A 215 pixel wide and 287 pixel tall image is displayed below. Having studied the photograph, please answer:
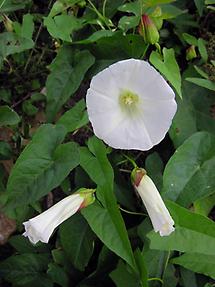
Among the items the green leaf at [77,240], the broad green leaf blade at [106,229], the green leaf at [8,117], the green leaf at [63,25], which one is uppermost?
the green leaf at [63,25]

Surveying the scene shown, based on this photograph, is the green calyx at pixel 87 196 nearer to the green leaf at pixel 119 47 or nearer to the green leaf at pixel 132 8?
the green leaf at pixel 119 47

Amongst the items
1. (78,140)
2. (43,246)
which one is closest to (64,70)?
(78,140)

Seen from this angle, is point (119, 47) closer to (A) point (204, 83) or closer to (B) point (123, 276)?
(A) point (204, 83)

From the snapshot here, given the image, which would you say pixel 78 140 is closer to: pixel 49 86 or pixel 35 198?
pixel 49 86

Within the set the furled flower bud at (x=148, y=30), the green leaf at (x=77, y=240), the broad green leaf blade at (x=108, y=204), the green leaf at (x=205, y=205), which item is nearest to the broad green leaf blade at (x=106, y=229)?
the broad green leaf blade at (x=108, y=204)

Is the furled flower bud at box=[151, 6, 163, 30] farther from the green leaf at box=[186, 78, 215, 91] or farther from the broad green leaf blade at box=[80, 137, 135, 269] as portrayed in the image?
the broad green leaf blade at box=[80, 137, 135, 269]

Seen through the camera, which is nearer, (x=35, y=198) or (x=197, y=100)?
(x=35, y=198)
